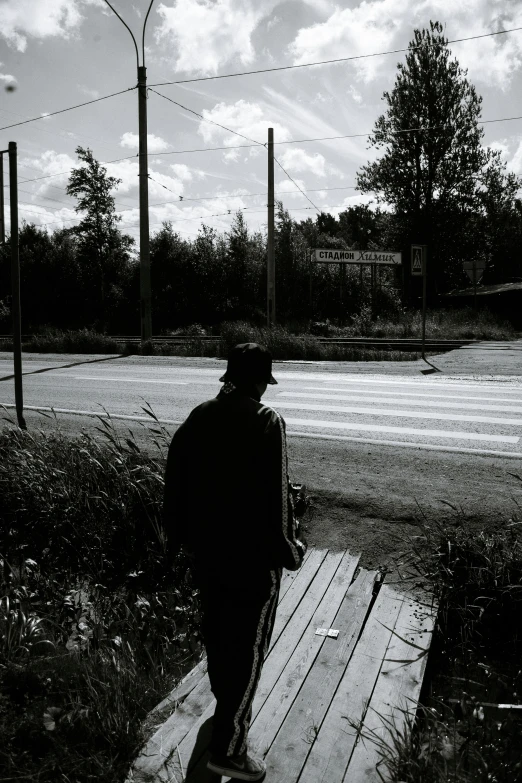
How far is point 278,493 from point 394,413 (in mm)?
7003

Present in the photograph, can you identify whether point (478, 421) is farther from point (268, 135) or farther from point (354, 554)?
point (268, 135)

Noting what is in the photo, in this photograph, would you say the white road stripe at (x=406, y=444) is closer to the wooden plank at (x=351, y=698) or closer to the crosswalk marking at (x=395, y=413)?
the crosswalk marking at (x=395, y=413)

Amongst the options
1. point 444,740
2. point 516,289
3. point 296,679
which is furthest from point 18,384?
point 516,289

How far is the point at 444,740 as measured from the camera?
9.14ft

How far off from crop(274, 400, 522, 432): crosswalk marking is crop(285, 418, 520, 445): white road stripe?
752 mm

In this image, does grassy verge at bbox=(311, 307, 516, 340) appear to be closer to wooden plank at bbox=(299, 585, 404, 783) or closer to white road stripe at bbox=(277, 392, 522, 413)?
white road stripe at bbox=(277, 392, 522, 413)

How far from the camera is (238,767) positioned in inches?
102

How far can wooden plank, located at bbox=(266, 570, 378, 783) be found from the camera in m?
2.73

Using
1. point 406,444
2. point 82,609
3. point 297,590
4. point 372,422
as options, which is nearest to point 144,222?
point 372,422

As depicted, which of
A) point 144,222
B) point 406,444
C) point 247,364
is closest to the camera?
point 247,364

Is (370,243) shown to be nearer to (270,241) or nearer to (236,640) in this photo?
(270,241)

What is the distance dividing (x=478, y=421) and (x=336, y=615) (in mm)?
5440

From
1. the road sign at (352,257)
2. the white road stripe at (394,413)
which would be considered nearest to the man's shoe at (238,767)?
the white road stripe at (394,413)

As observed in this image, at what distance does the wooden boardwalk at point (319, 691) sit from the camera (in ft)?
8.85
